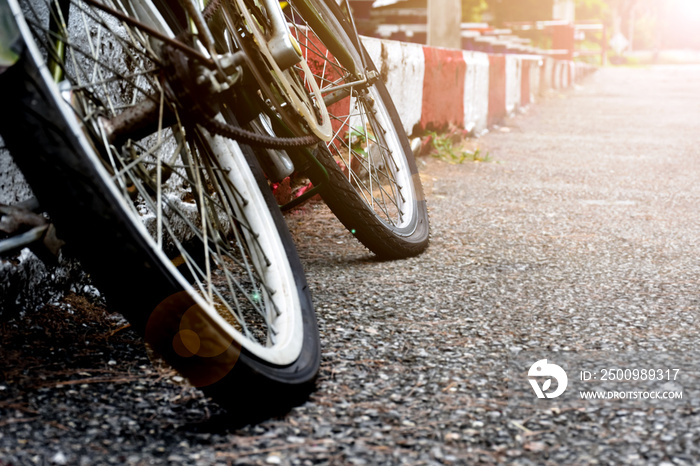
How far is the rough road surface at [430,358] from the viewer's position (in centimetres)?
112

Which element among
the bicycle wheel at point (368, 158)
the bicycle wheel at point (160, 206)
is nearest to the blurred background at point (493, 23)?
the bicycle wheel at point (368, 158)

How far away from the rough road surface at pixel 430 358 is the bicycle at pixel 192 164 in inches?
4.6

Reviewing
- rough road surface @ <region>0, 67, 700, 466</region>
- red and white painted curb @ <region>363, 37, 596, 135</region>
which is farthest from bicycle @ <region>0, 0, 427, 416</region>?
red and white painted curb @ <region>363, 37, 596, 135</region>

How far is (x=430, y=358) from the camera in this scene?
4.86 ft

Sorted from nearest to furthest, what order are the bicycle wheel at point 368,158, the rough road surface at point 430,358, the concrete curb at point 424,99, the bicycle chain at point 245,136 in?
the rough road surface at point 430,358 → the bicycle chain at point 245,136 → the concrete curb at point 424,99 → the bicycle wheel at point 368,158

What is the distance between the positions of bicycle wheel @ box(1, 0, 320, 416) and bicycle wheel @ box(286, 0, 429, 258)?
1.51ft

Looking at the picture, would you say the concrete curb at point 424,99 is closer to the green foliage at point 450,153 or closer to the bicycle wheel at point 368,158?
the green foliage at point 450,153

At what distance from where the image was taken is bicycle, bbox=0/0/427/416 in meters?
1.02

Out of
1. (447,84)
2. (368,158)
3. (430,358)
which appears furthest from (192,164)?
(447,84)

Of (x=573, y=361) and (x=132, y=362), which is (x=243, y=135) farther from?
(x=573, y=361)

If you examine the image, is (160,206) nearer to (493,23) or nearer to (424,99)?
(424,99)

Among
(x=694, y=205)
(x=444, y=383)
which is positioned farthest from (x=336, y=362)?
(x=694, y=205)

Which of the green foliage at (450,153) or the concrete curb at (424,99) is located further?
the green foliage at (450,153)

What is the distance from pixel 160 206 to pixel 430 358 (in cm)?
62
